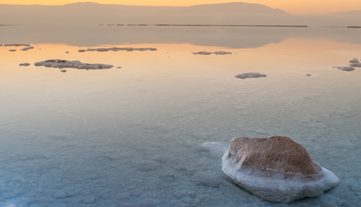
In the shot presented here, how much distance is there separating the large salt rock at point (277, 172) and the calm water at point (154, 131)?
191 mm

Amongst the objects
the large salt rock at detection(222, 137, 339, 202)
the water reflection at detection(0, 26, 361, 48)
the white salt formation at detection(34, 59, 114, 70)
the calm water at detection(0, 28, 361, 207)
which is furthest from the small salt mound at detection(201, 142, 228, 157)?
the water reflection at detection(0, 26, 361, 48)

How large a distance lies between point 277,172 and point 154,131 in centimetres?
433

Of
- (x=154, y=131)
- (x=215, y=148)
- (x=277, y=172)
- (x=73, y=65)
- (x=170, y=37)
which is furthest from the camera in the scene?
(x=170, y=37)

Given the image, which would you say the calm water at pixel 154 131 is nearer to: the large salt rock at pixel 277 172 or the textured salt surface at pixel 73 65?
the large salt rock at pixel 277 172

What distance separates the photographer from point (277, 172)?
7.34 meters

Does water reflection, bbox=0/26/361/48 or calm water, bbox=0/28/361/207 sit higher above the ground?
calm water, bbox=0/28/361/207

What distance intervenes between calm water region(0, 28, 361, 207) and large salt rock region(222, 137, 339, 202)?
0.19 meters

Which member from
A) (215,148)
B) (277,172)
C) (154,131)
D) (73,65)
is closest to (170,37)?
(73,65)

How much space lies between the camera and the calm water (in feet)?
23.9

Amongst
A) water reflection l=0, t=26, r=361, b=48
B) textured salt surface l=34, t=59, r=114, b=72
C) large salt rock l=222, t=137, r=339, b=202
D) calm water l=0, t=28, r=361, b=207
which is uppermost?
large salt rock l=222, t=137, r=339, b=202

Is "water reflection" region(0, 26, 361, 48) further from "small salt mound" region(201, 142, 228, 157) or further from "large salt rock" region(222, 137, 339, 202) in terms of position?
"large salt rock" region(222, 137, 339, 202)

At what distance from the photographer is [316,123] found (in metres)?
11.8

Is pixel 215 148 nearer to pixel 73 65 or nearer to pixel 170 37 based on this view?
pixel 73 65

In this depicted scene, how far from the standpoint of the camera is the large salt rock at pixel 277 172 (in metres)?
7.10
